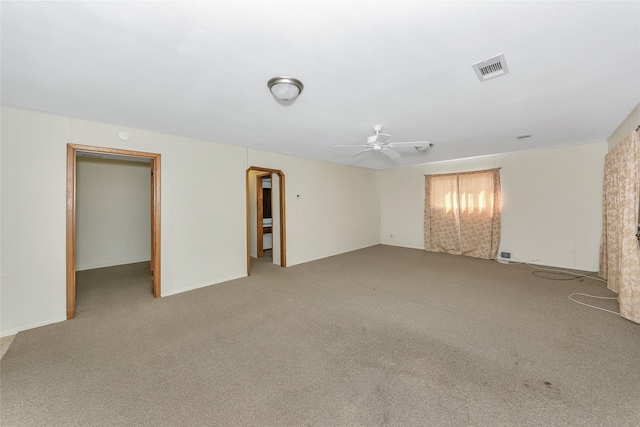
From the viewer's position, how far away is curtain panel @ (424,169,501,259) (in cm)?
550

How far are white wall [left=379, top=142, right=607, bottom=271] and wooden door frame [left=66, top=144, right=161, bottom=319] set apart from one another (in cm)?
631

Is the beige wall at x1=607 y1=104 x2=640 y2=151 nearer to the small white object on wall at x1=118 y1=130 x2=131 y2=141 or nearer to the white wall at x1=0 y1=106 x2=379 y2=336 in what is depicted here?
the white wall at x1=0 y1=106 x2=379 y2=336

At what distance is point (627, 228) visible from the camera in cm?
288

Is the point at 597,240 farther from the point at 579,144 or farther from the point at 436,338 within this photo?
the point at 436,338

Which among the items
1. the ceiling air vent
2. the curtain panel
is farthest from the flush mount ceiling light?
the curtain panel

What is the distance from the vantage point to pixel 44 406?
5.41 ft

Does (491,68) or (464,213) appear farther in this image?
(464,213)

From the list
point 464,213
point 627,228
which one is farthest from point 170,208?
point 464,213

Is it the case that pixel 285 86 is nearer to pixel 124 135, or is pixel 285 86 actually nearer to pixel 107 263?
pixel 124 135

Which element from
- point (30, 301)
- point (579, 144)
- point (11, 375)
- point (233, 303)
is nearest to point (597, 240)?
point (579, 144)

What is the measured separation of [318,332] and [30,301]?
3.22 meters

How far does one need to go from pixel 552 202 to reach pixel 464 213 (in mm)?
1564

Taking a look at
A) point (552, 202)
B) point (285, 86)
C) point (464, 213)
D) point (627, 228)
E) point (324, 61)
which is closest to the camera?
point (324, 61)

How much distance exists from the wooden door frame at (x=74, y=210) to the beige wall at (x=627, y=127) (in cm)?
604
